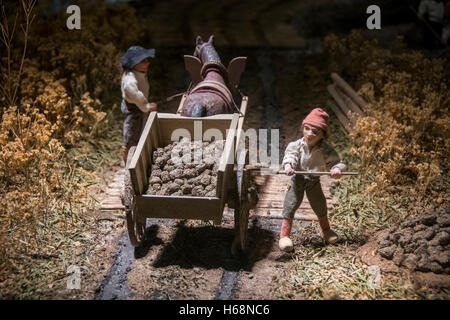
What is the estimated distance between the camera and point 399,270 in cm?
482

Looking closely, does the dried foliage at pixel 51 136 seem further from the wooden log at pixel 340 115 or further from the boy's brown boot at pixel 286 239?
the wooden log at pixel 340 115

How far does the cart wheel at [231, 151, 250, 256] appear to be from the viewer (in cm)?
493

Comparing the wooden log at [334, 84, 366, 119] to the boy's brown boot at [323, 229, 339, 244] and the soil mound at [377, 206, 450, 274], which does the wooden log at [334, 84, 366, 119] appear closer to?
the boy's brown boot at [323, 229, 339, 244]

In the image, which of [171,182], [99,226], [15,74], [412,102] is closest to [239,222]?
[171,182]

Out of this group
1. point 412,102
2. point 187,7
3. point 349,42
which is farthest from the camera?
point 187,7

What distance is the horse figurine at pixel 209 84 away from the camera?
5.62 meters

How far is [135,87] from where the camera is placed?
5.86 metres

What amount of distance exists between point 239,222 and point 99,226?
6.35ft

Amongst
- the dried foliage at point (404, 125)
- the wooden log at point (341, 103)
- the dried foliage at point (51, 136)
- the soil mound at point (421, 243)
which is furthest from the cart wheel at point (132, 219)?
the wooden log at point (341, 103)

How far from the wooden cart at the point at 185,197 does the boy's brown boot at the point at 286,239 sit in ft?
1.37

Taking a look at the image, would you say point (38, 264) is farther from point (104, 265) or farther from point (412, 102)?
point (412, 102)

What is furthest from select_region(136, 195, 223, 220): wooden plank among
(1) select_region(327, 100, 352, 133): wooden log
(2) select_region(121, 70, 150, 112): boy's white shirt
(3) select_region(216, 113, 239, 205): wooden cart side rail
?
(1) select_region(327, 100, 352, 133): wooden log

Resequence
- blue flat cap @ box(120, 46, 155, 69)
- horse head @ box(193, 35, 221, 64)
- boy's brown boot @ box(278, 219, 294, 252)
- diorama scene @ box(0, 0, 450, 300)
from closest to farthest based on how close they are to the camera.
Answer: diorama scene @ box(0, 0, 450, 300) → boy's brown boot @ box(278, 219, 294, 252) → blue flat cap @ box(120, 46, 155, 69) → horse head @ box(193, 35, 221, 64)
